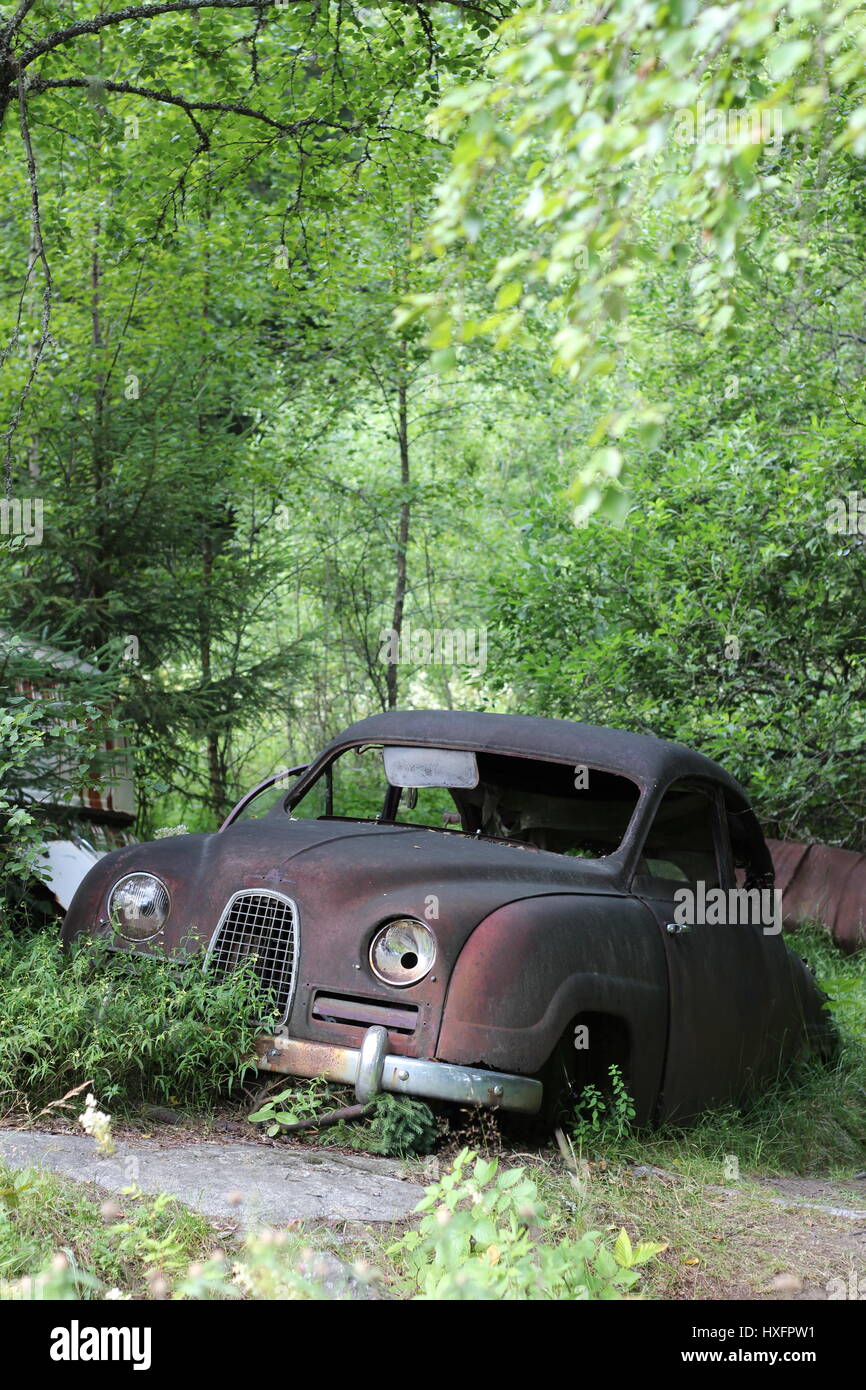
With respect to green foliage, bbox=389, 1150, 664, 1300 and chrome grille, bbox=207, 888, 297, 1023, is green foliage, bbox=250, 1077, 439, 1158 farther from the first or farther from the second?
green foliage, bbox=389, 1150, 664, 1300

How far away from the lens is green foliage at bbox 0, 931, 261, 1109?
450 cm

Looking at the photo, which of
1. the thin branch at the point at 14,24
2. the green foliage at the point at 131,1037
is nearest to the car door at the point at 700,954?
the green foliage at the point at 131,1037

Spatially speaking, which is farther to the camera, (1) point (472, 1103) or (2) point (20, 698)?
(2) point (20, 698)

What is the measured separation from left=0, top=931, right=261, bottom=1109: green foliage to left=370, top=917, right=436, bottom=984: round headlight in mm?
469

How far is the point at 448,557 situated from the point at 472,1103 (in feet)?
67.1

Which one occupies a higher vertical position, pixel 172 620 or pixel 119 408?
pixel 119 408

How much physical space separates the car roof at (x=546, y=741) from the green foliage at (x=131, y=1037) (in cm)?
158

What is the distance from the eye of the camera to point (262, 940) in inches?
192

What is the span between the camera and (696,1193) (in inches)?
173

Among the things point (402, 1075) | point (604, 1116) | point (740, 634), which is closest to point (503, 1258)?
point (402, 1075)

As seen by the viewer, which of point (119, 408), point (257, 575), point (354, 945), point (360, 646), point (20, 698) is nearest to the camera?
point (354, 945)

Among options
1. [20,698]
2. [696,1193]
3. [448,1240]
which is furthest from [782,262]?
[20,698]
